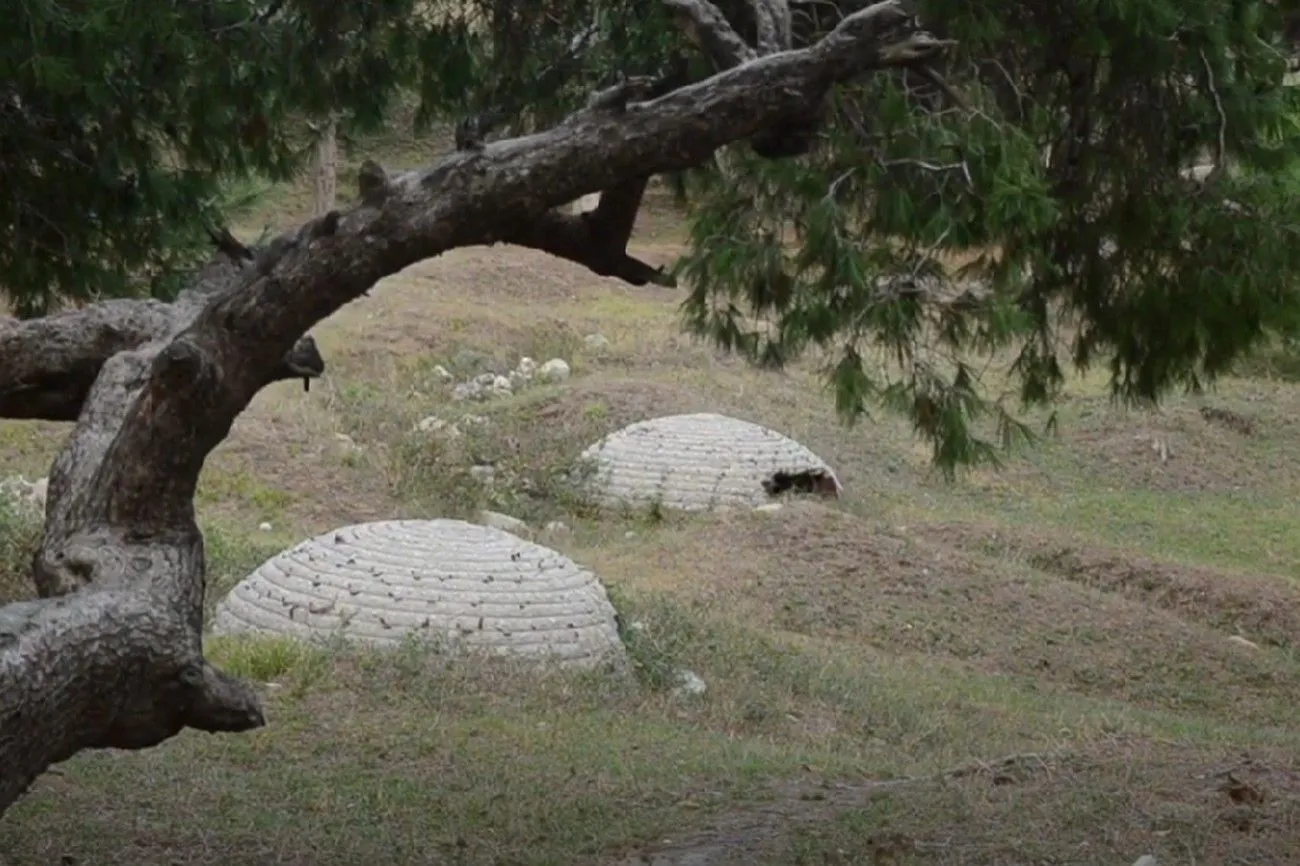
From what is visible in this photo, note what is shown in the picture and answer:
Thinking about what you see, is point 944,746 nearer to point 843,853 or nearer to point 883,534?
point 843,853

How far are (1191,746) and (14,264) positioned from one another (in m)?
5.10

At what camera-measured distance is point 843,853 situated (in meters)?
5.79

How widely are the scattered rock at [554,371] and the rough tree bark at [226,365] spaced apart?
13.4 meters

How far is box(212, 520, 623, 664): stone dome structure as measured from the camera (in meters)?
8.86

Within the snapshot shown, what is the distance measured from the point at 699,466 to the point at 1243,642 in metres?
3.96

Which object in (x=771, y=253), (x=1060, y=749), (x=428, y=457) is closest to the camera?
(x=771, y=253)

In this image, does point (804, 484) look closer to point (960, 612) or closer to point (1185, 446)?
point (960, 612)

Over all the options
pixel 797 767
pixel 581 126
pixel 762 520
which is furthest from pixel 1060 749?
pixel 762 520

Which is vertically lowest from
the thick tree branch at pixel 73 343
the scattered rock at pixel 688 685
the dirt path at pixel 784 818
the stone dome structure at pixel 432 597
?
the scattered rock at pixel 688 685

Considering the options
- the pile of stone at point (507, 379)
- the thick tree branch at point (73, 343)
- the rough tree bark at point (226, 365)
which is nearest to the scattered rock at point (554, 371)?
the pile of stone at point (507, 379)

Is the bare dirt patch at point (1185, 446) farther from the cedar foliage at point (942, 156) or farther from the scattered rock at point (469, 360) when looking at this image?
the cedar foliage at point (942, 156)

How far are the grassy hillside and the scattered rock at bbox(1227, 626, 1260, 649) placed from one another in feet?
0.08

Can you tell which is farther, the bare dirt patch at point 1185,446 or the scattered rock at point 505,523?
the bare dirt patch at point 1185,446

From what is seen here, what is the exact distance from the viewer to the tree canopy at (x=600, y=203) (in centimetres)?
456
